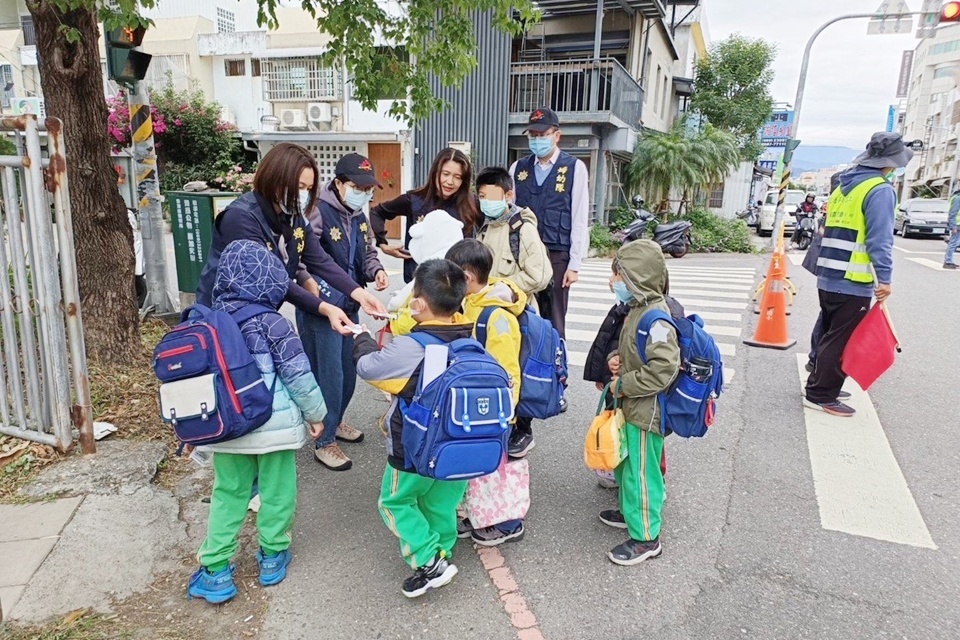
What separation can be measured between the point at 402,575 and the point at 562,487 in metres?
1.18

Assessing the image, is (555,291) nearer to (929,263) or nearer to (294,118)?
(294,118)

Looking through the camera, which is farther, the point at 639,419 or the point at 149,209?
the point at 149,209

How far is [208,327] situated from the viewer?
2287 mm

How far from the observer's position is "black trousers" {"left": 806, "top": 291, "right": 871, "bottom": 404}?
14.8 ft

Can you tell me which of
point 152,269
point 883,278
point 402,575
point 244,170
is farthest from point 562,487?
point 244,170

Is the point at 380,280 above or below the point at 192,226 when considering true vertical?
below

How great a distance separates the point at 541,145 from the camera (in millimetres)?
→ 4180

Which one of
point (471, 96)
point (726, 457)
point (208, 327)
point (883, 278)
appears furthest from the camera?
point (471, 96)

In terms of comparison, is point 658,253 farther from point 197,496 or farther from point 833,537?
point 197,496

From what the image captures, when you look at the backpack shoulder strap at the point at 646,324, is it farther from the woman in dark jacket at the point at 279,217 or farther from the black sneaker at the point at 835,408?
the black sneaker at the point at 835,408

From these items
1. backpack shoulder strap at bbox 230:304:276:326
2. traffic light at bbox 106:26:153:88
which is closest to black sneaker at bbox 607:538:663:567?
backpack shoulder strap at bbox 230:304:276:326

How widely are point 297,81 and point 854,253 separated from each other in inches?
600

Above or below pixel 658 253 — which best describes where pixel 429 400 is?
below

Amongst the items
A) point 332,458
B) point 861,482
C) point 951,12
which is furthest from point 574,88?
point 332,458
